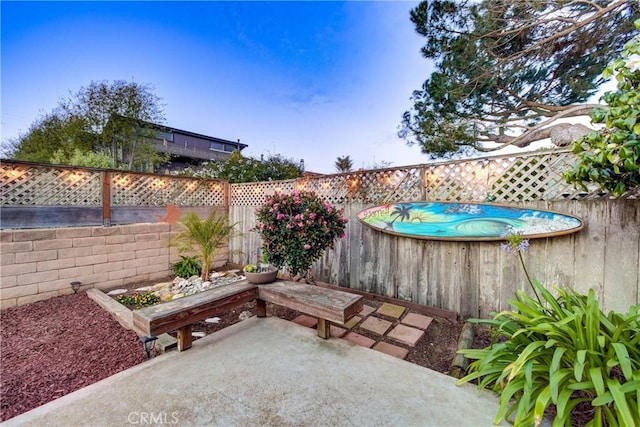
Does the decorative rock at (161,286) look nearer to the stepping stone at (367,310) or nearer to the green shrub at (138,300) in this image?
the green shrub at (138,300)

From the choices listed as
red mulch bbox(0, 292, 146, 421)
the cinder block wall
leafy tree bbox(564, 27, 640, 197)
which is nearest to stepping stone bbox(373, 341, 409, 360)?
leafy tree bbox(564, 27, 640, 197)

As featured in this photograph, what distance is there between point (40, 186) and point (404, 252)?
5125 mm

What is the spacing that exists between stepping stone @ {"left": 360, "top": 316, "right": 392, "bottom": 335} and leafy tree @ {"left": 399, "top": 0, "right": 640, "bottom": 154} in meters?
4.15

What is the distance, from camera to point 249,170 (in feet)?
23.2

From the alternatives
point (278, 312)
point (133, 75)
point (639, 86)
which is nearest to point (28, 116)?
point (133, 75)

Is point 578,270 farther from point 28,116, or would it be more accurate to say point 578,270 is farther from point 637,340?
point 28,116

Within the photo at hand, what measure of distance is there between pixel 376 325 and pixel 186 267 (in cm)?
342

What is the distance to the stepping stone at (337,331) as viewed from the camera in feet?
8.07

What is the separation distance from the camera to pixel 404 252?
10.8ft

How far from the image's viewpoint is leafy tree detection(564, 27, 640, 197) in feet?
4.95

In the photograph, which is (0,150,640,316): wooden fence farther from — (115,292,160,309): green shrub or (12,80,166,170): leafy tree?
(12,80,166,170): leafy tree

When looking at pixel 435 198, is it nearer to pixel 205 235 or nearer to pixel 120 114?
pixel 205 235
